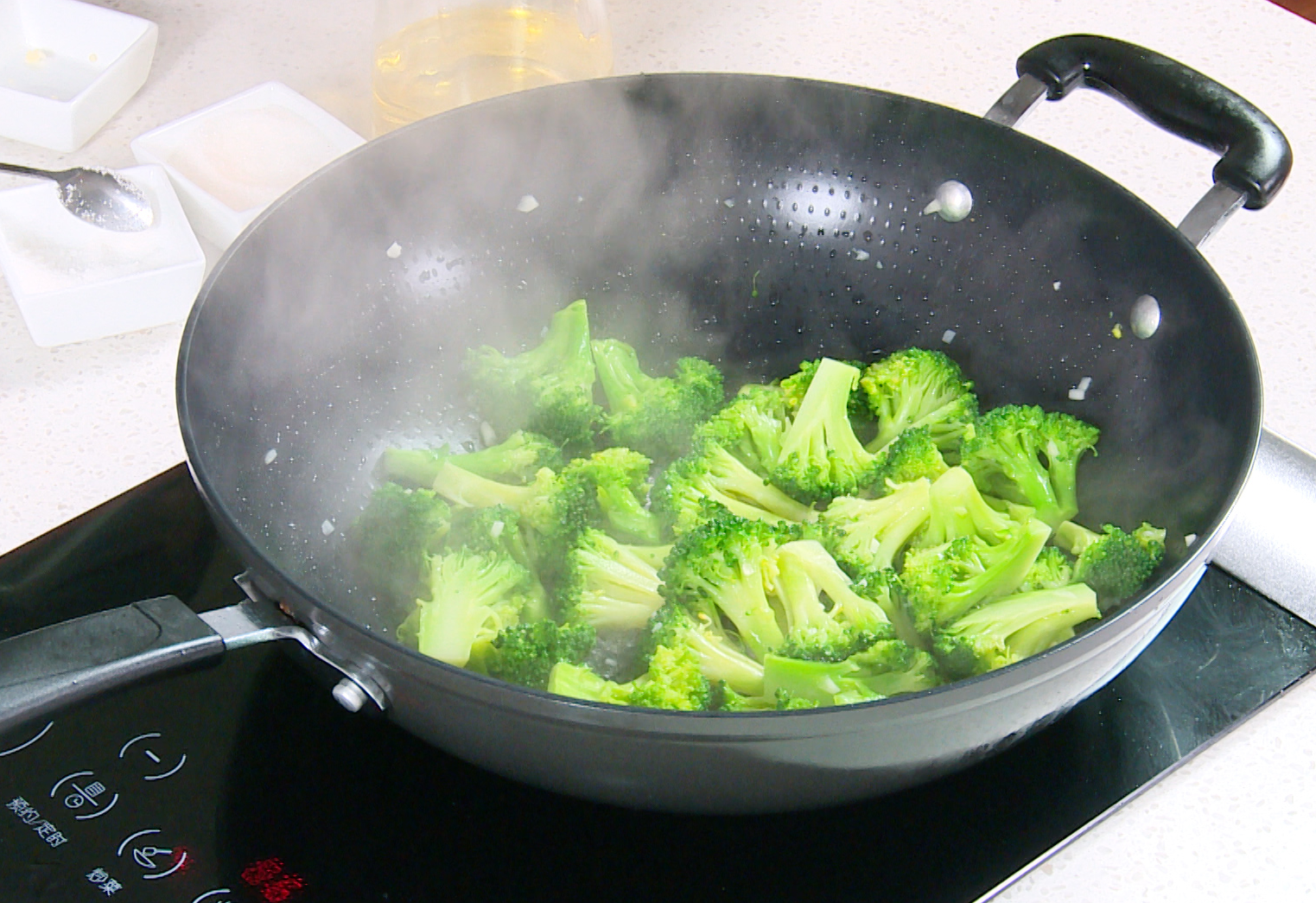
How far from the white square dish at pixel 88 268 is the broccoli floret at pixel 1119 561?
878mm

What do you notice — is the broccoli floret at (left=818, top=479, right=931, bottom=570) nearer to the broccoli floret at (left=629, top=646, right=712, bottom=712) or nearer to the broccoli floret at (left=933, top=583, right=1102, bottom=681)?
the broccoli floret at (left=933, top=583, right=1102, bottom=681)

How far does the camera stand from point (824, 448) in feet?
3.82

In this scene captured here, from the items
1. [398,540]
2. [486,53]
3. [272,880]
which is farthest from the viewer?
[486,53]

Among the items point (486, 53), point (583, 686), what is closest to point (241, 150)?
point (486, 53)

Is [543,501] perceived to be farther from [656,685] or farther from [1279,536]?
[1279,536]

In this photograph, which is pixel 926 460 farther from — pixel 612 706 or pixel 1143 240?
pixel 612 706

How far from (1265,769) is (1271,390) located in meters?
0.47

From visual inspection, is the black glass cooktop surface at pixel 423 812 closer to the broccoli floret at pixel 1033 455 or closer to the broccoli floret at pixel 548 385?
the broccoli floret at pixel 1033 455

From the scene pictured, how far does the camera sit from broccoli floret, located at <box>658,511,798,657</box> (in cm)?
97

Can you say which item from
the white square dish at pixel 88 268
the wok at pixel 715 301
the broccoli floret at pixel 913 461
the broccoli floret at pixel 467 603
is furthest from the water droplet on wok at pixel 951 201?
the white square dish at pixel 88 268

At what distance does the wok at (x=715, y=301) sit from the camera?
0.75m

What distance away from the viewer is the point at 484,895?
2.74 feet

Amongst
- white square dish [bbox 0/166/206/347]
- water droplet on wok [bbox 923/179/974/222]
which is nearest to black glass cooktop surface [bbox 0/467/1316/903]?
white square dish [bbox 0/166/206/347]

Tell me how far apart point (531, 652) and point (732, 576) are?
0.57 ft
